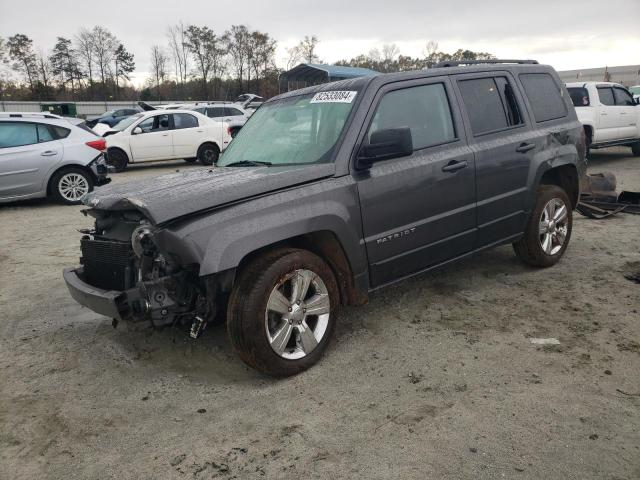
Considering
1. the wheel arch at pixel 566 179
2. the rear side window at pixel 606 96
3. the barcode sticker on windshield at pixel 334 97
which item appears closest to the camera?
the barcode sticker on windshield at pixel 334 97

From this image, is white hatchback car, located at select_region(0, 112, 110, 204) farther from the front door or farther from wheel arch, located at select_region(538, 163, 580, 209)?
wheel arch, located at select_region(538, 163, 580, 209)

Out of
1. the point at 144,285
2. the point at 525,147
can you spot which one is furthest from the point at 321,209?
the point at 525,147

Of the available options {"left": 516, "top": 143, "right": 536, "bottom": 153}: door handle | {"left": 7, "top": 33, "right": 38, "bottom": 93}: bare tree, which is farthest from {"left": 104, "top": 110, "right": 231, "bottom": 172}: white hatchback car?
{"left": 7, "top": 33, "right": 38, "bottom": 93}: bare tree

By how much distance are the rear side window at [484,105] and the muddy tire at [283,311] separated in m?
1.89

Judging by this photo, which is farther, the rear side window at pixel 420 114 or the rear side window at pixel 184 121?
the rear side window at pixel 184 121

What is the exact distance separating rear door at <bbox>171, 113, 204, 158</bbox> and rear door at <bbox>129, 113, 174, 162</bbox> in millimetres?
163

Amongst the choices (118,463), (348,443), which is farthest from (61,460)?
(348,443)

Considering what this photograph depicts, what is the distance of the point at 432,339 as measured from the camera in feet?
12.0

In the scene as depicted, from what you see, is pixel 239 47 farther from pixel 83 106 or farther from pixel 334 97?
pixel 334 97

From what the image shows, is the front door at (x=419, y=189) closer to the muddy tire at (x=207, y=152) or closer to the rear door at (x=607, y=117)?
the rear door at (x=607, y=117)

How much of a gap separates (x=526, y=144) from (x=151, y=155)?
11.9 m

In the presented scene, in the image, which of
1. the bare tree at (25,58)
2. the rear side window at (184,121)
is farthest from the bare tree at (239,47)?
the rear side window at (184,121)

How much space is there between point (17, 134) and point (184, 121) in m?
6.00

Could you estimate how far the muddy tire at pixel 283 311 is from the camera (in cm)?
297
